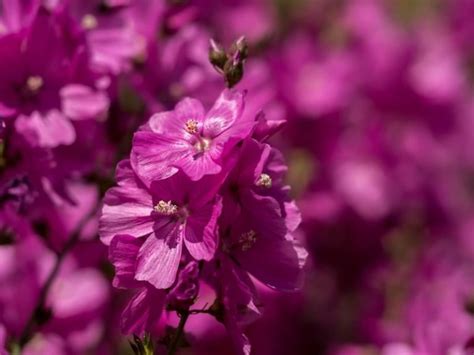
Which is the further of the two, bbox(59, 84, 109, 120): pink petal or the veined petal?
bbox(59, 84, 109, 120): pink petal

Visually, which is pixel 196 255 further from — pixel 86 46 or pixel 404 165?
pixel 404 165

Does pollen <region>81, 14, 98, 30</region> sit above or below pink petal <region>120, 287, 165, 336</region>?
above

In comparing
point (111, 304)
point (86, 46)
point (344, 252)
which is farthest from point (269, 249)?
point (344, 252)

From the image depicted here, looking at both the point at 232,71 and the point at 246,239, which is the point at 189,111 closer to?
the point at 232,71

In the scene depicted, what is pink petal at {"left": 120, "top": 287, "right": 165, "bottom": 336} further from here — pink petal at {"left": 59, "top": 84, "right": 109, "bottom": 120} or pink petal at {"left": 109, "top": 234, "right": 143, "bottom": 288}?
pink petal at {"left": 59, "top": 84, "right": 109, "bottom": 120}

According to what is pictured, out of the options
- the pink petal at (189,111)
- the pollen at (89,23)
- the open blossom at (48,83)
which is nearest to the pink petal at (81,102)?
the open blossom at (48,83)

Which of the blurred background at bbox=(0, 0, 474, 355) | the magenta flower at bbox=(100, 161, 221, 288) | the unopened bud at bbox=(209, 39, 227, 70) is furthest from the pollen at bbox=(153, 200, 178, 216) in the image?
the blurred background at bbox=(0, 0, 474, 355)

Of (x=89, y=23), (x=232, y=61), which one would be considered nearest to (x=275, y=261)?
(x=232, y=61)
